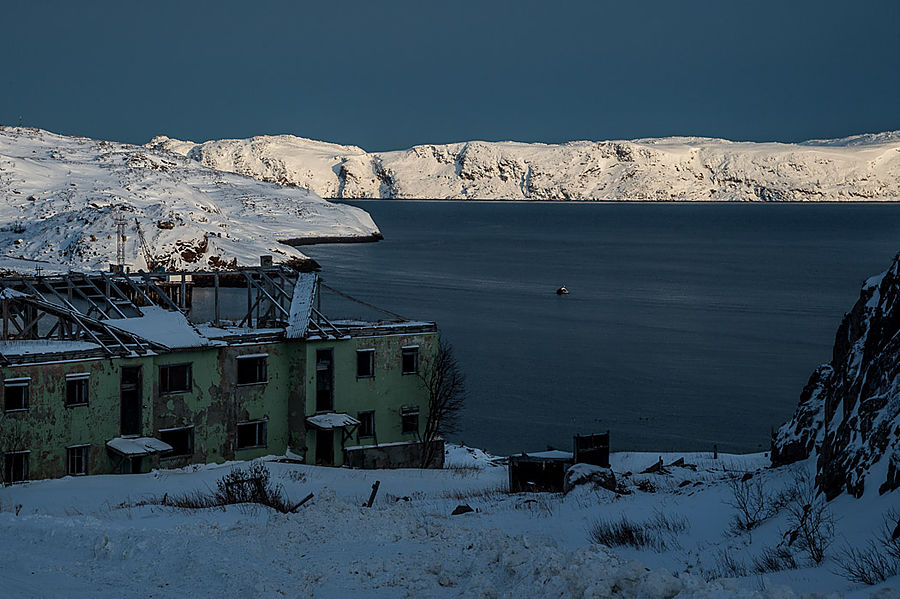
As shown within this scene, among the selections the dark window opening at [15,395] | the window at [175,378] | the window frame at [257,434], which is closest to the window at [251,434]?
the window frame at [257,434]

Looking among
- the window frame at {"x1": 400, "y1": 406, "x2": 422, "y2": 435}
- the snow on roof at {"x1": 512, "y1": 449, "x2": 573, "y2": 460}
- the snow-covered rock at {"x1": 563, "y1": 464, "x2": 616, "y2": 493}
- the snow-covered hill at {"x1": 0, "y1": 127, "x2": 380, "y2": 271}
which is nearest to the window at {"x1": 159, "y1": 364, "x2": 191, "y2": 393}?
the window frame at {"x1": 400, "y1": 406, "x2": 422, "y2": 435}

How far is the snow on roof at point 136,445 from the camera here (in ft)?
86.2

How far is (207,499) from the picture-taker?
19.0 meters

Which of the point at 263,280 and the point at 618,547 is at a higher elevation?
the point at 263,280

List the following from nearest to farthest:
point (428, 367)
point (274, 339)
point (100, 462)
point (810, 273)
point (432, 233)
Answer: point (100, 462)
point (274, 339)
point (428, 367)
point (810, 273)
point (432, 233)

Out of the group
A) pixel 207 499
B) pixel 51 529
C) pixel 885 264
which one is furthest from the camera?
pixel 885 264

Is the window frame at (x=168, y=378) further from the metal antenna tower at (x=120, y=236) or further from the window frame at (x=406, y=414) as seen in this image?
the metal antenna tower at (x=120, y=236)

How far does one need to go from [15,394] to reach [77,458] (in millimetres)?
2404

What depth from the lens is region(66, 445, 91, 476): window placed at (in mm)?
26297

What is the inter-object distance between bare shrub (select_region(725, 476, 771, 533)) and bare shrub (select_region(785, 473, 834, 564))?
451 mm

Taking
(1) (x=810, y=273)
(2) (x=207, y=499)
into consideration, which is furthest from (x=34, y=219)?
(2) (x=207, y=499)

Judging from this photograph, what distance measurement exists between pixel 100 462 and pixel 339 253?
11297 centimetres

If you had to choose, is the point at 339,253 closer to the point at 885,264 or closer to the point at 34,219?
the point at 34,219

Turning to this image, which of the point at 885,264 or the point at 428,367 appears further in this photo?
the point at 885,264
